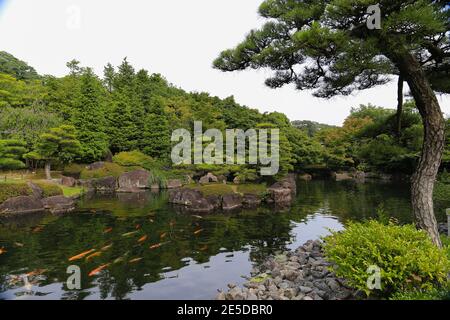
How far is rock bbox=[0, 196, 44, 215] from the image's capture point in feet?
50.7

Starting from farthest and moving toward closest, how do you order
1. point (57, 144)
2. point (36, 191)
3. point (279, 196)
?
point (57, 144)
point (279, 196)
point (36, 191)

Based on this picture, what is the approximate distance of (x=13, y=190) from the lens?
53.3 ft

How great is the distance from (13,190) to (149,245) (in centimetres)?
1043

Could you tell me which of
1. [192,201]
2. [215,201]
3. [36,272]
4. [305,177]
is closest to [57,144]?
[192,201]

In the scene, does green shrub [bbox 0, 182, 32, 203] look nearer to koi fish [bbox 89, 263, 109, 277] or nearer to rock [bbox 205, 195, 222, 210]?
rock [bbox 205, 195, 222, 210]

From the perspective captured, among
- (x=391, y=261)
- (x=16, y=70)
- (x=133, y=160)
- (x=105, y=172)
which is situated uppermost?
(x=16, y=70)

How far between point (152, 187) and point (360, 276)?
2259cm

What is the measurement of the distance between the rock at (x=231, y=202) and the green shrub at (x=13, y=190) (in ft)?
34.0

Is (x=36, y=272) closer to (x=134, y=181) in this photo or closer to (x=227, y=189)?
(x=227, y=189)

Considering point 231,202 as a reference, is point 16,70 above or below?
above

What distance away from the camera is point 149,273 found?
7.92 meters

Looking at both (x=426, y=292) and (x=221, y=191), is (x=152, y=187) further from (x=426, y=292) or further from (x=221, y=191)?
(x=426, y=292)

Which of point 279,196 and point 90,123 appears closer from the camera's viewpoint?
point 279,196
